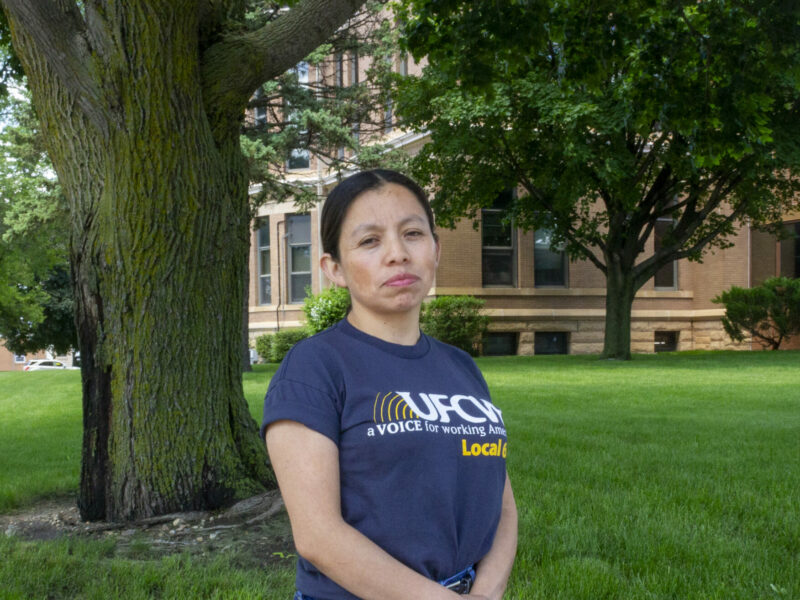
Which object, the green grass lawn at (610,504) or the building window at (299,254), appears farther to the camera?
the building window at (299,254)

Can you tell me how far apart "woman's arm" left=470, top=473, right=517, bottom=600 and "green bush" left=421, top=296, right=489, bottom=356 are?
68.5 ft

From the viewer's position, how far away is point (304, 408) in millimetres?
1600

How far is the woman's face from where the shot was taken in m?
1.81

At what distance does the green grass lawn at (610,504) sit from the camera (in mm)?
3746

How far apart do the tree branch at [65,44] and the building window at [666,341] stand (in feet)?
85.7

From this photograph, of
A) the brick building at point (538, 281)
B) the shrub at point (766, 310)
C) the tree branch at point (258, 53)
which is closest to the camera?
the tree branch at point (258, 53)

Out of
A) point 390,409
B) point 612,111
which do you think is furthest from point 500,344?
point 390,409

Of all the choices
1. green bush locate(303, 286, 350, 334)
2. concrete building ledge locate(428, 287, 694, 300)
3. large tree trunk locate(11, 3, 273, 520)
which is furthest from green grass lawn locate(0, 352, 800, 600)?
concrete building ledge locate(428, 287, 694, 300)

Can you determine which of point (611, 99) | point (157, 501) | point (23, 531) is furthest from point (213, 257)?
point (611, 99)

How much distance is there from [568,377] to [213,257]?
11224 millimetres

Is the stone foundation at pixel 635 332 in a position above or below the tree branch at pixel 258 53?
below

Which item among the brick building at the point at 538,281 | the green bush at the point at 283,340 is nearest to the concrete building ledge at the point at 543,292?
Result: the brick building at the point at 538,281

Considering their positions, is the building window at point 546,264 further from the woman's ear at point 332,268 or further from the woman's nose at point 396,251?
the woman's nose at point 396,251

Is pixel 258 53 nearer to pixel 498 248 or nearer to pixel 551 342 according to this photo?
pixel 498 248
